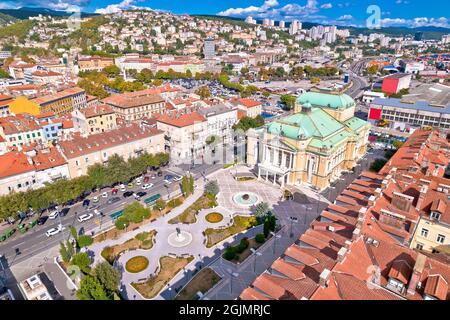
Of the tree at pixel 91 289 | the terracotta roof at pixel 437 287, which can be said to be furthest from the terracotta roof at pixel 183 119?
the terracotta roof at pixel 437 287

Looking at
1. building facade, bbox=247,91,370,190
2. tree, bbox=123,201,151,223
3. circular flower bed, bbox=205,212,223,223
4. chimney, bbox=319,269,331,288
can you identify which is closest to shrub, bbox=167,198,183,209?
circular flower bed, bbox=205,212,223,223

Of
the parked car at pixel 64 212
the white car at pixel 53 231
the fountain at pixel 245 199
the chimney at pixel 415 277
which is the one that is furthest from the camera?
the fountain at pixel 245 199

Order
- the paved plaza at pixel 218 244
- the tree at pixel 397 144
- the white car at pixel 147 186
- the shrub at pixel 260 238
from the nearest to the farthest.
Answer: the paved plaza at pixel 218 244 → the shrub at pixel 260 238 → the white car at pixel 147 186 → the tree at pixel 397 144

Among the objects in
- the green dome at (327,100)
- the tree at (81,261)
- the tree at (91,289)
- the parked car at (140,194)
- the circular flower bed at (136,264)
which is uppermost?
the green dome at (327,100)

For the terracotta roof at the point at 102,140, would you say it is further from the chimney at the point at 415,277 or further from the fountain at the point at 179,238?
the chimney at the point at 415,277

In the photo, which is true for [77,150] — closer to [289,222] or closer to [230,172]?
[230,172]

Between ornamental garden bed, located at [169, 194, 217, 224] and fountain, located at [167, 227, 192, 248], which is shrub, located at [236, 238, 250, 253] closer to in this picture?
fountain, located at [167, 227, 192, 248]

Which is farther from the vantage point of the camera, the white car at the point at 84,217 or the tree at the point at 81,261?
the white car at the point at 84,217

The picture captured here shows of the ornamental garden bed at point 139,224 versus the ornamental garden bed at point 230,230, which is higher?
the ornamental garden bed at point 139,224
